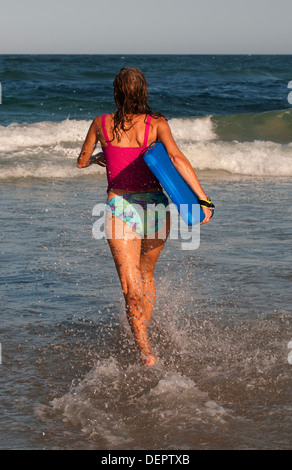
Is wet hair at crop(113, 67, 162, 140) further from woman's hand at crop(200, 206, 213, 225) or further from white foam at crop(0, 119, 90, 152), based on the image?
white foam at crop(0, 119, 90, 152)

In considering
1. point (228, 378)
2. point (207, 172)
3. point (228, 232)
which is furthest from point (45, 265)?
point (207, 172)

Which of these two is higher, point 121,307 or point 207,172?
point 207,172

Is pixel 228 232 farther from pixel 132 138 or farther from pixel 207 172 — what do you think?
pixel 207 172

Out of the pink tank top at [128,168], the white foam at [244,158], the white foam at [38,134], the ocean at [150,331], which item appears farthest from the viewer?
the white foam at [38,134]

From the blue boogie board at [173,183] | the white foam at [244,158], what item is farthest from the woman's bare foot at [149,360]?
the white foam at [244,158]

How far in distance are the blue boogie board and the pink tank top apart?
0.12 meters

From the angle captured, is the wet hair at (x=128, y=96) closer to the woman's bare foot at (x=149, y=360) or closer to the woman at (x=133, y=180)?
the woman at (x=133, y=180)

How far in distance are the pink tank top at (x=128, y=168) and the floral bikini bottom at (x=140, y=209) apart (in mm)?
52

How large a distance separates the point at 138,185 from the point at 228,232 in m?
3.17

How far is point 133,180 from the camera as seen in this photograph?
360cm

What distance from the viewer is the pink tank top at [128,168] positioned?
3.56m

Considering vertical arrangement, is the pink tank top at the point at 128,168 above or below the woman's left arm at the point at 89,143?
below

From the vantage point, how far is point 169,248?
6.25 meters

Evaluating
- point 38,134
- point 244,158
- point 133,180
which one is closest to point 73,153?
point 38,134
